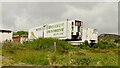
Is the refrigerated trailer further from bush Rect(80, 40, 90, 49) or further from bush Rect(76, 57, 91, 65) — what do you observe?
bush Rect(76, 57, 91, 65)

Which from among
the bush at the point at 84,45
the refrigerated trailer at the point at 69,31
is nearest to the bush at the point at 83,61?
the bush at the point at 84,45

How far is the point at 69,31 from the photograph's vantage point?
36.6 meters

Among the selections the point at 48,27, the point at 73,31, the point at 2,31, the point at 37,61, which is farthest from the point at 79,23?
the point at 37,61

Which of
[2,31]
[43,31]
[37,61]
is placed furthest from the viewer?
[2,31]

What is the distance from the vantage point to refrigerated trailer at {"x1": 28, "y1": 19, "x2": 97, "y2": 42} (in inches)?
1439

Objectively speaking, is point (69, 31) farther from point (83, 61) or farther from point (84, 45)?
point (83, 61)

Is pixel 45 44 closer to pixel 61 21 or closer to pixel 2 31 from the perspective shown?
pixel 61 21

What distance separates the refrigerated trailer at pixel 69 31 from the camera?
1439 inches

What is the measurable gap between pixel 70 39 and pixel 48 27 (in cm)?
621

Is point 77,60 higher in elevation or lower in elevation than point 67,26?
lower

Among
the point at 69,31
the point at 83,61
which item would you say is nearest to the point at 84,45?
the point at 69,31

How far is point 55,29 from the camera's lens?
39.2 m

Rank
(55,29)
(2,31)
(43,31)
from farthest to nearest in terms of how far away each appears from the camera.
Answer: (2,31), (43,31), (55,29)

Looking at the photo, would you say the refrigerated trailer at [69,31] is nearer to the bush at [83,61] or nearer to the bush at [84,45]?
the bush at [84,45]
